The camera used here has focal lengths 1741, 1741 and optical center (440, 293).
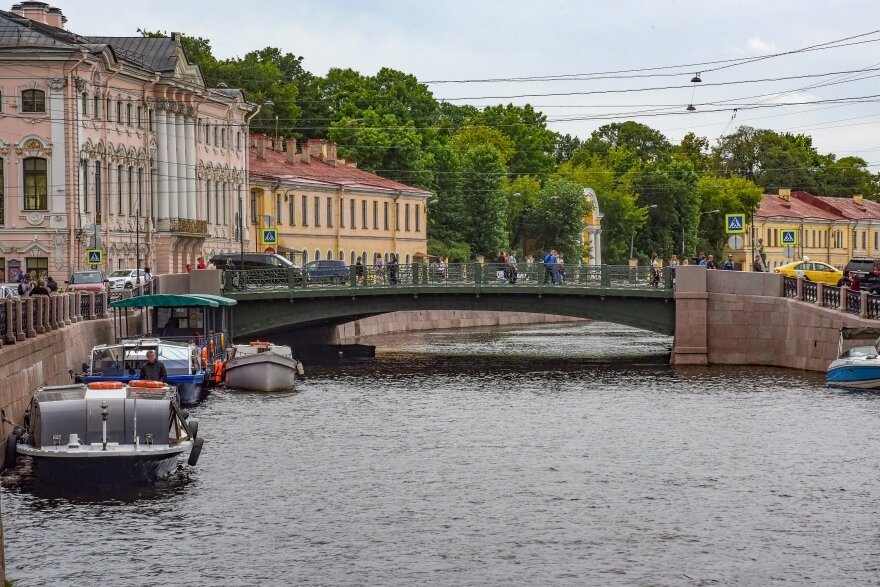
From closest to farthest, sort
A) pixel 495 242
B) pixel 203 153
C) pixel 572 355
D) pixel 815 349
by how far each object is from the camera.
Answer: pixel 815 349, pixel 572 355, pixel 203 153, pixel 495 242

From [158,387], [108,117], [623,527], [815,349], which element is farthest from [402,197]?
[623,527]

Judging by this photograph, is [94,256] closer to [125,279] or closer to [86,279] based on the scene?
[86,279]

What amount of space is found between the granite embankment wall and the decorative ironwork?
28.0 metres

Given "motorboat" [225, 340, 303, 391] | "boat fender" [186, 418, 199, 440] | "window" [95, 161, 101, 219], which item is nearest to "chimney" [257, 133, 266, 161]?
"window" [95, 161, 101, 219]

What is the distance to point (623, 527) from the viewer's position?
2917 cm

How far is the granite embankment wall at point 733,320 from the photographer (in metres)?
58.3

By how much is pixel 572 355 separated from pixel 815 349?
13953 mm

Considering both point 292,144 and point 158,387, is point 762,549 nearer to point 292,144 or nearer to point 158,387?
point 158,387

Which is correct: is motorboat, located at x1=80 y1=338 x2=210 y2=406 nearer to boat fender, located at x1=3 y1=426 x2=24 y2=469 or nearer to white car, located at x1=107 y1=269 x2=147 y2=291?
boat fender, located at x1=3 y1=426 x2=24 y2=469

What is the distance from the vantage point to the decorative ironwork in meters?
79.6

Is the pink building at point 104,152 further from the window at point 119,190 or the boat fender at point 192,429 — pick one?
the boat fender at point 192,429

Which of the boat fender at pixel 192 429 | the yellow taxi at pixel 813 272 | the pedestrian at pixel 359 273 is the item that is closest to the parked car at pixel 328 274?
the pedestrian at pixel 359 273

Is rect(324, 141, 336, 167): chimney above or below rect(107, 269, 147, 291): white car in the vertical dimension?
above

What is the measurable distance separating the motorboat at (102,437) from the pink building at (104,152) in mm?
28539
